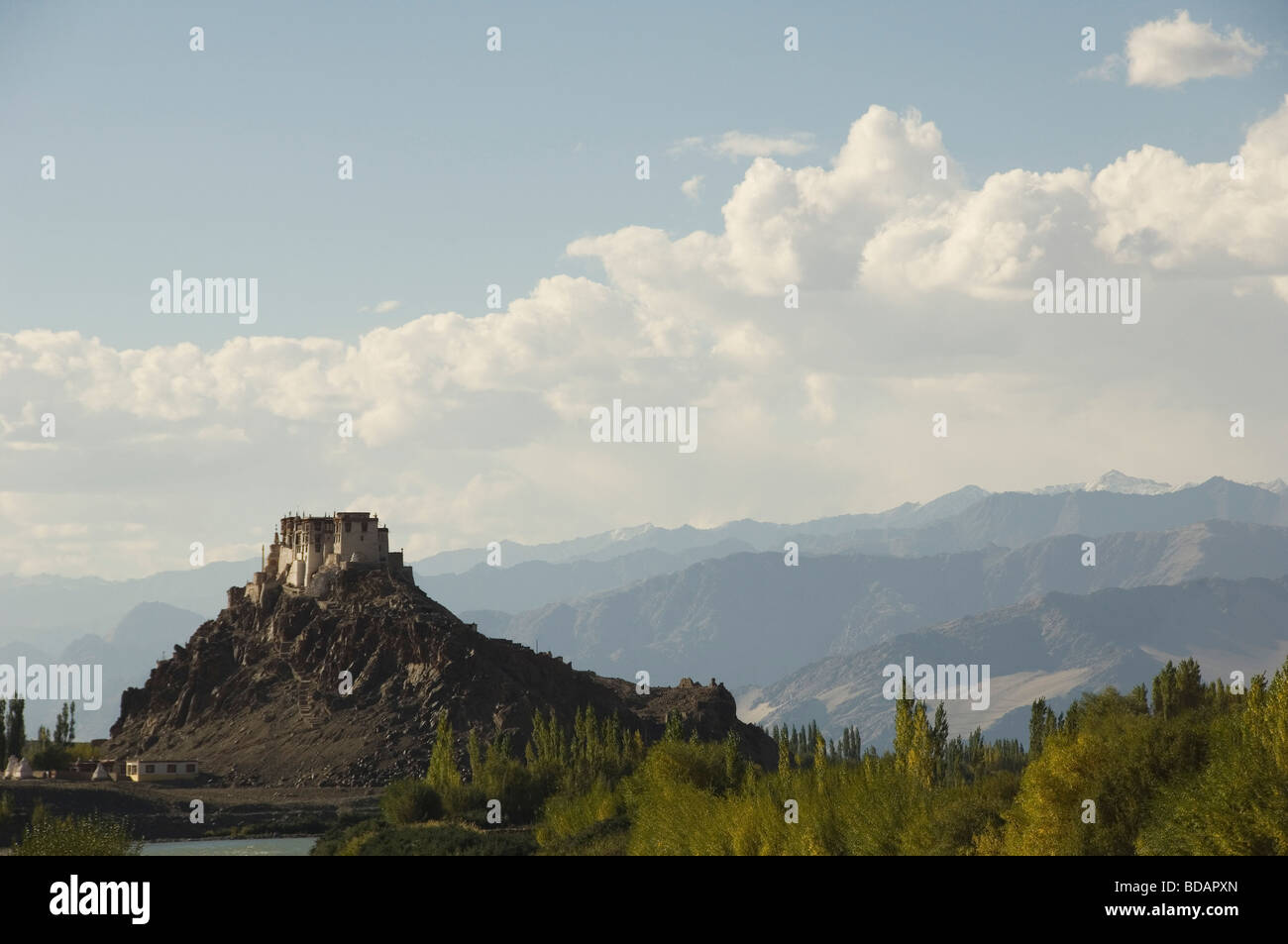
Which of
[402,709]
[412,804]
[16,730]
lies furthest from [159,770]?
[412,804]

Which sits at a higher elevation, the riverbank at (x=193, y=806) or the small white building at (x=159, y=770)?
the small white building at (x=159, y=770)

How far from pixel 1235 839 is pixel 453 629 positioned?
143 m

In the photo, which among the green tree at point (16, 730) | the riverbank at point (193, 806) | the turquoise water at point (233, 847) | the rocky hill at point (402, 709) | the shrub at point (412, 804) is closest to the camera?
the turquoise water at point (233, 847)

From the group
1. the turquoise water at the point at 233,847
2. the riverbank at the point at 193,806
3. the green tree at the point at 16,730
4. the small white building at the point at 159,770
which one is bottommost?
the turquoise water at the point at 233,847

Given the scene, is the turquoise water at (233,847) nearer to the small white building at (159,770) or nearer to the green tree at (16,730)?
the small white building at (159,770)

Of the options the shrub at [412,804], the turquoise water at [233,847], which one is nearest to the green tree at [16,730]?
the turquoise water at [233,847]

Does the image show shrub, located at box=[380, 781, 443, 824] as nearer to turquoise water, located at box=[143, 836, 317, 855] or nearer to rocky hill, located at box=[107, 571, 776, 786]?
turquoise water, located at box=[143, 836, 317, 855]

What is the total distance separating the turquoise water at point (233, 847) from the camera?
132m

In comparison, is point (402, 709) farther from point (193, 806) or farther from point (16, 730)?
point (16, 730)

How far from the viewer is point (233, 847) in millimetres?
139500

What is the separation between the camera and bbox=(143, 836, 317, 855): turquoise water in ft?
433
